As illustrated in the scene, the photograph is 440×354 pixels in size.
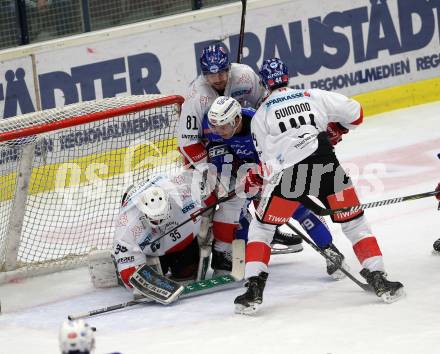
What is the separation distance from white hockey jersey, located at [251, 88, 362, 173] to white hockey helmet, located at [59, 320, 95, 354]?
205 cm

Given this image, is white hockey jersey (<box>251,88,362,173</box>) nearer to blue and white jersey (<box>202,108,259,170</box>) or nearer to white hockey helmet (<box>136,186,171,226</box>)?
blue and white jersey (<box>202,108,259,170</box>)

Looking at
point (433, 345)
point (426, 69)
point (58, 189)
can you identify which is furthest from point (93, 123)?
point (426, 69)

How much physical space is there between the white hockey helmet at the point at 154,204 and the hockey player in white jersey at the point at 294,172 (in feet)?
1.51

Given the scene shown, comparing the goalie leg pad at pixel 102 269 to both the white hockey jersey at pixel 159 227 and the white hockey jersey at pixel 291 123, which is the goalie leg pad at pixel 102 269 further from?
the white hockey jersey at pixel 291 123

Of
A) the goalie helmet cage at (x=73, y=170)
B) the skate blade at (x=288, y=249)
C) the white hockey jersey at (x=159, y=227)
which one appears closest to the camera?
the white hockey jersey at (x=159, y=227)

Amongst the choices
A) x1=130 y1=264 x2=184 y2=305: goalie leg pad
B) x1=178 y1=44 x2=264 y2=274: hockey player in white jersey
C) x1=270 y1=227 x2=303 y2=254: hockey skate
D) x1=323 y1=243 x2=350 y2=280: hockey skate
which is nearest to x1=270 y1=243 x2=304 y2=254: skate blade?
x1=270 y1=227 x2=303 y2=254: hockey skate

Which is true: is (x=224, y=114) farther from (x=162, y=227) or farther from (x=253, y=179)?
(x=162, y=227)

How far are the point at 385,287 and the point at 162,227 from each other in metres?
1.21

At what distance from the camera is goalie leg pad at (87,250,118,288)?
5953mm

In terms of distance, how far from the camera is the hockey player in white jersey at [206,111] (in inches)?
230

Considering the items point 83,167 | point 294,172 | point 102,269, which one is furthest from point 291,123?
point 83,167

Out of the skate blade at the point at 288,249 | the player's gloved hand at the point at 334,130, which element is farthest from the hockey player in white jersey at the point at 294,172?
the skate blade at the point at 288,249

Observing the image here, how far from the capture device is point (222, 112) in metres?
5.46

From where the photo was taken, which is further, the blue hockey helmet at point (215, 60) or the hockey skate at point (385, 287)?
the blue hockey helmet at point (215, 60)
